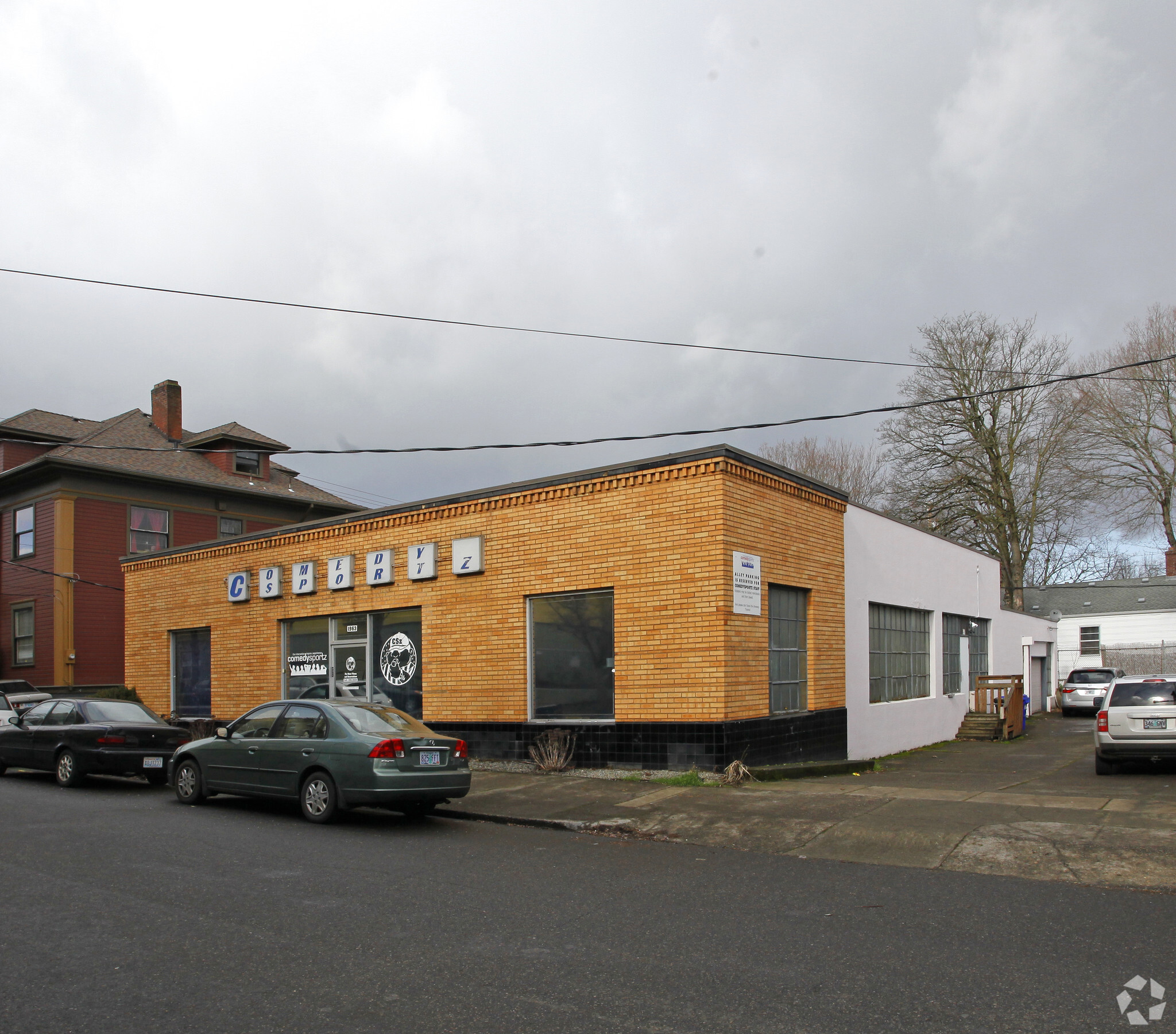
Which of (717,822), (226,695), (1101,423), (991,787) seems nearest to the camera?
(717,822)

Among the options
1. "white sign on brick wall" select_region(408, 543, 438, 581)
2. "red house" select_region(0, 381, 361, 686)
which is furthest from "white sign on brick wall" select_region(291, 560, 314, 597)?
"red house" select_region(0, 381, 361, 686)

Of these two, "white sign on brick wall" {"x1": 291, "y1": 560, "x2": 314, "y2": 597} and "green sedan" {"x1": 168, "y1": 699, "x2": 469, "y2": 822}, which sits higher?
"white sign on brick wall" {"x1": 291, "y1": 560, "x2": 314, "y2": 597}

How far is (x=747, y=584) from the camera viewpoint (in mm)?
14117

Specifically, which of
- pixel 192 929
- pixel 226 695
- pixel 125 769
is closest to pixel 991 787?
pixel 192 929

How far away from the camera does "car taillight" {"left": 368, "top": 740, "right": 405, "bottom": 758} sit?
1070 centimetres

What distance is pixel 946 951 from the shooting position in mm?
6055

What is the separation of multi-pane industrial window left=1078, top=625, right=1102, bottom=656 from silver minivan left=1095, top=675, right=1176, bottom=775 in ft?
98.1

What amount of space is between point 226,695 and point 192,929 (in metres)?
15.4

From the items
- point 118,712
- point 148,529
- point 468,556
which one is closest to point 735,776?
point 468,556

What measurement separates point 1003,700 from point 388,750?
58.9ft

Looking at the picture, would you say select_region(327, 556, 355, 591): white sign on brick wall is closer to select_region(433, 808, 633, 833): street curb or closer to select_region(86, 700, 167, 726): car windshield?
select_region(86, 700, 167, 726): car windshield

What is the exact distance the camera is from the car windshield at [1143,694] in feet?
48.8

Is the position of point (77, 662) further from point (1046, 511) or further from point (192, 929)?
point (1046, 511)

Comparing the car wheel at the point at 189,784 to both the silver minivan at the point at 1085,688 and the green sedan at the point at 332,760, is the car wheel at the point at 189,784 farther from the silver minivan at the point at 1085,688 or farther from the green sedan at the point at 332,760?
the silver minivan at the point at 1085,688
